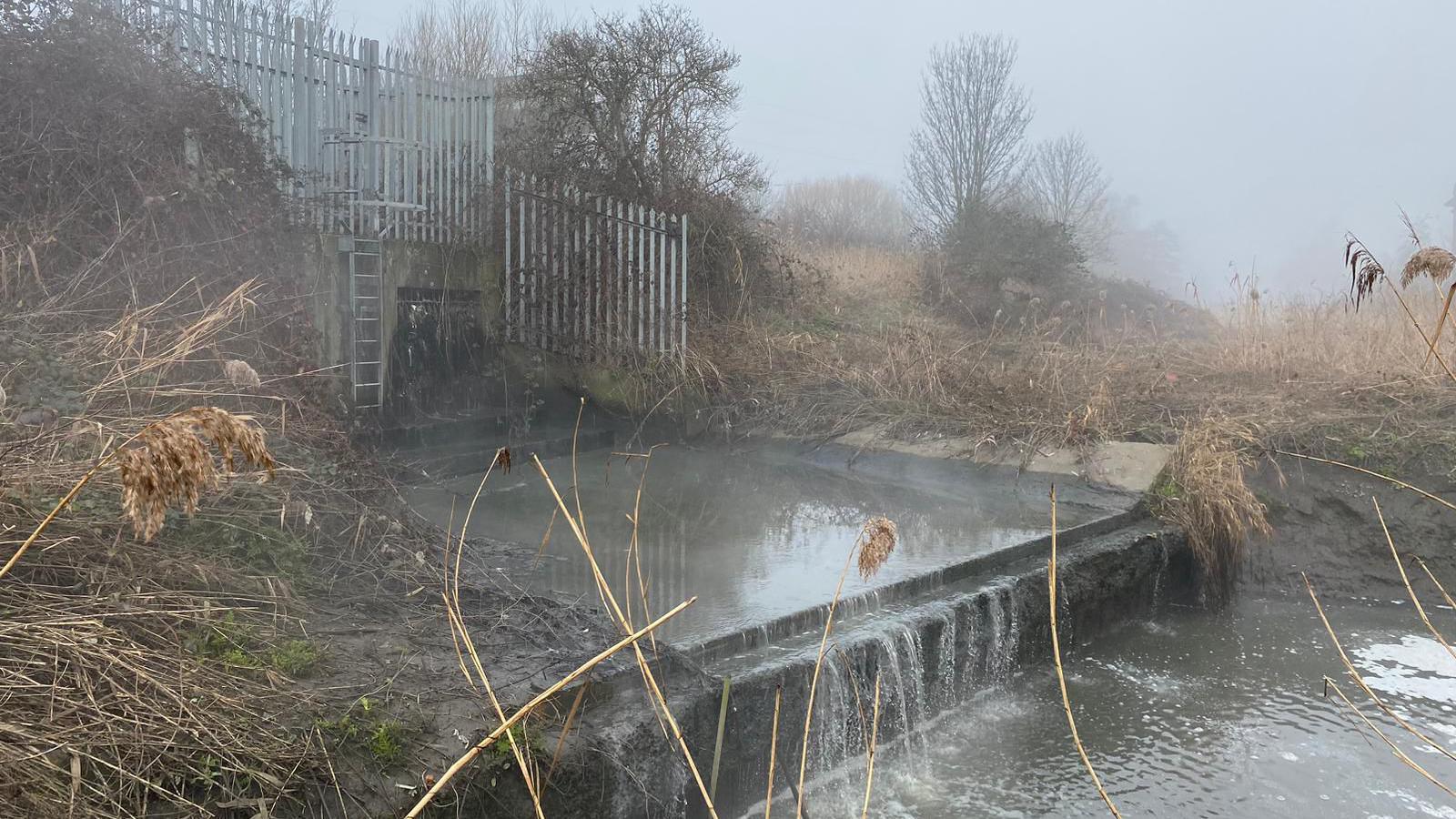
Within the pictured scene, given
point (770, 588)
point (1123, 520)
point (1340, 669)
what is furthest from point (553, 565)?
point (1340, 669)

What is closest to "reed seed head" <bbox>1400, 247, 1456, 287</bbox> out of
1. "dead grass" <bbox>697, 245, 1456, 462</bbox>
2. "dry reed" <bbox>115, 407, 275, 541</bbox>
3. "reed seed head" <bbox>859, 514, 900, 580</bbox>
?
"reed seed head" <bbox>859, 514, 900, 580</bbox>

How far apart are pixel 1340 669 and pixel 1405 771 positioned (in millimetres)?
1121

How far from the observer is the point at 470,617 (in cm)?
366

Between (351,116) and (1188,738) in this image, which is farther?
(351,116)

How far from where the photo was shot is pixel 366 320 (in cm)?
727

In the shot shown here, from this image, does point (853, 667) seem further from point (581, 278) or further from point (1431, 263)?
point (581, 278)

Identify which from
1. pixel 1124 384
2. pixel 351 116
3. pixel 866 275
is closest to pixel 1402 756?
pixel 1124 384

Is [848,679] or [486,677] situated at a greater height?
[486,677]

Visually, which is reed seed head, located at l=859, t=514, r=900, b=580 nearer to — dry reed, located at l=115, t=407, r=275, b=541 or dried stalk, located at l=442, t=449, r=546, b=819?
dried stalk, located at l=442, t=449, r=546, b=819

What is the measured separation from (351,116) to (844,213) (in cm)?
1832

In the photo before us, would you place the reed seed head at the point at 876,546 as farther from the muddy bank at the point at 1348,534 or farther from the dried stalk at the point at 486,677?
A: the muddy bank at the point at 1348,534

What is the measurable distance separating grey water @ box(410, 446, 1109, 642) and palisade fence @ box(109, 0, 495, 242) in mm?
2230

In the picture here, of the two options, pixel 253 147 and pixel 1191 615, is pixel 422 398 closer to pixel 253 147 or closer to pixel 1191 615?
pixel 253 147

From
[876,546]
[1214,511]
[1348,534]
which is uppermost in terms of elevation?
[876,546]
